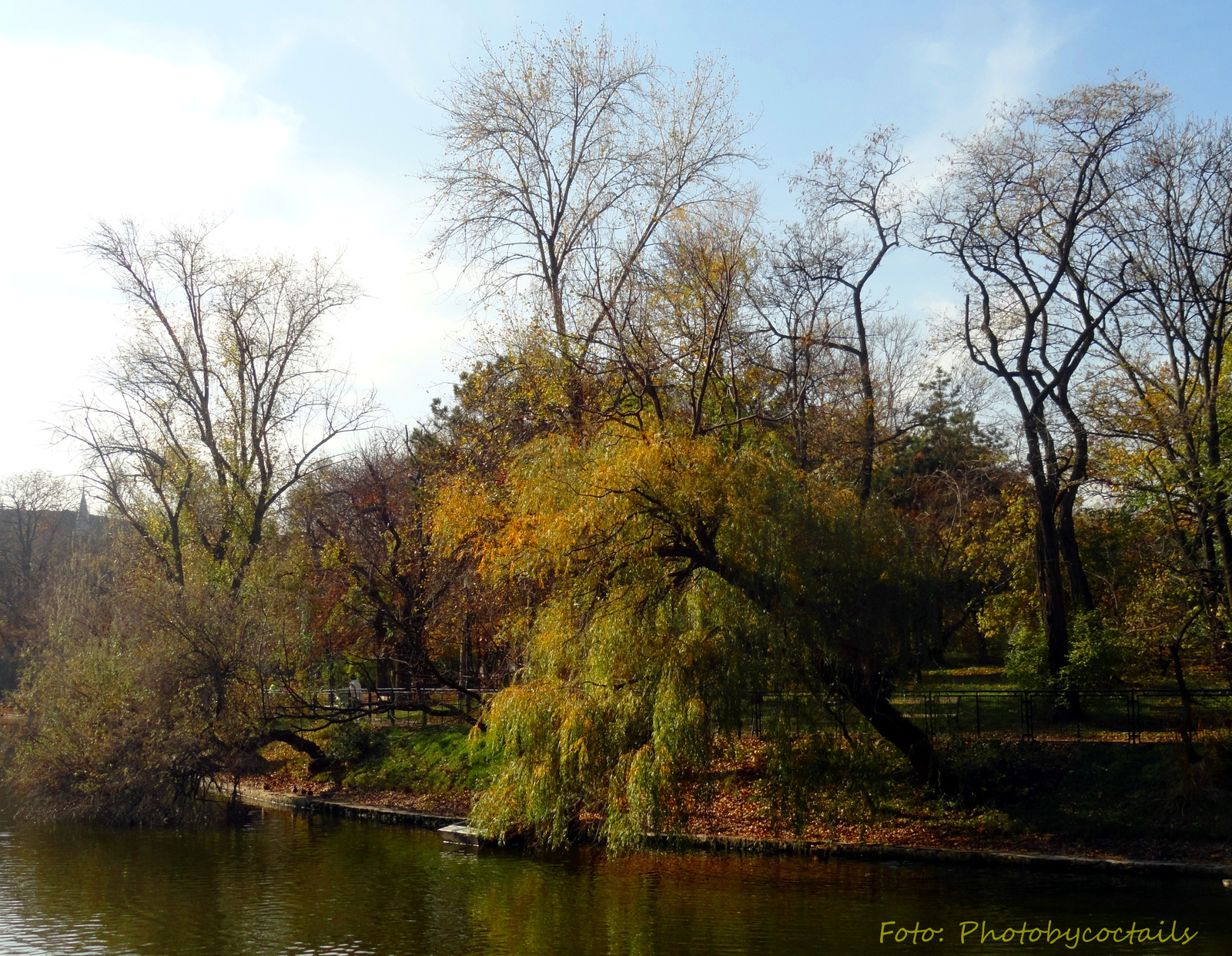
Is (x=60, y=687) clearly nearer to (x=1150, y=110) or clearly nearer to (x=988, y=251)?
(x=988, y=251)

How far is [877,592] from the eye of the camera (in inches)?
637

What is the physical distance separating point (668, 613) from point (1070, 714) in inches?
420

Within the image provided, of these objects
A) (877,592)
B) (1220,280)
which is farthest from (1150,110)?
(877,592)

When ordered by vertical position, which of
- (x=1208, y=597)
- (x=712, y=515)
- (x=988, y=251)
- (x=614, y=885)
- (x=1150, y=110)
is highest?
(x=1150, y=110)

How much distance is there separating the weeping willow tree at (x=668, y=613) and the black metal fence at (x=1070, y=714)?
2496mm

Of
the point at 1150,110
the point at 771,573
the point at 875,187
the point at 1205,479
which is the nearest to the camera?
the point at 771,573

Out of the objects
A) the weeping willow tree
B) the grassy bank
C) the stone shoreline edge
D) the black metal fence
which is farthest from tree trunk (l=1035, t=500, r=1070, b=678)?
the weeping willow tree

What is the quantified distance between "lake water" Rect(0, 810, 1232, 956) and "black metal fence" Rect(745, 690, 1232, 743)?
146 inches

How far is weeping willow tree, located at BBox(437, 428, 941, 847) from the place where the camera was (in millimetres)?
15133

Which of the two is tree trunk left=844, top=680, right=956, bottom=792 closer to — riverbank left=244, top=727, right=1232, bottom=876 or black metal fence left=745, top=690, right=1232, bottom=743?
riverbank left=244, top=727, right=1232, bottom=876

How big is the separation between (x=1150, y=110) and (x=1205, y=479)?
856 centimetres

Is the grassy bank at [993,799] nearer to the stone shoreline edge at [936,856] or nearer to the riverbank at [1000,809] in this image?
the riverbank at [1000,809]

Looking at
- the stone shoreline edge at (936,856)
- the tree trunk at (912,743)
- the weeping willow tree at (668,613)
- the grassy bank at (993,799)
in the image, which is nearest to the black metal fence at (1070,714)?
the grassy bank at (993,799)

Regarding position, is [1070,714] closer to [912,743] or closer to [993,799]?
[993,799]
